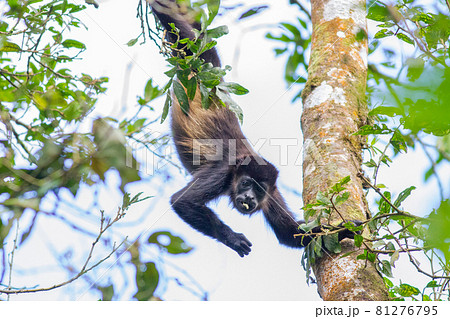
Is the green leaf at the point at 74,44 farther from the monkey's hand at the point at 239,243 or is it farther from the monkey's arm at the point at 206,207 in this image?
the monkey's hand at the point at 239,243

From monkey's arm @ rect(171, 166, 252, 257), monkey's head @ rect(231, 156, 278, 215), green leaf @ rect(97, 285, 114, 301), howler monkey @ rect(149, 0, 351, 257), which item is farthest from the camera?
monkey's head @ rect(231, 156, 278, 215)

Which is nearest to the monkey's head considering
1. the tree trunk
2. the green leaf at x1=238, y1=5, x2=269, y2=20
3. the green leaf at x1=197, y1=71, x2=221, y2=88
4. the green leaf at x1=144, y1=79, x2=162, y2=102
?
the green leaf at x1=144, y1=79, x2=162, y2=102

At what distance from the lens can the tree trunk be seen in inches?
80.0

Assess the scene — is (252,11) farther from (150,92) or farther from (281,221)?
(281,221)

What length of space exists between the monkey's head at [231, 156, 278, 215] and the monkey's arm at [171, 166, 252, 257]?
0.68 ft

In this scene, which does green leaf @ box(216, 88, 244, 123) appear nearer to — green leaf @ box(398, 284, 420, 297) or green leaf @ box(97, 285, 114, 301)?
green leaf @ box(398, 284, 420, 297)

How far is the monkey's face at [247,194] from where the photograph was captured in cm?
462

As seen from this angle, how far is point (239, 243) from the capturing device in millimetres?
3887

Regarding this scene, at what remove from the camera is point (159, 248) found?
3844 mm

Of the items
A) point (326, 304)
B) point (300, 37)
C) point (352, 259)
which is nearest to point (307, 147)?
point (352, 259)

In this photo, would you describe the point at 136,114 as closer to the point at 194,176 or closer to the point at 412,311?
the point at 194,176

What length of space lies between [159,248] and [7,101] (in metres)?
2.00

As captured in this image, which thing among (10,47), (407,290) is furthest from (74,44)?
(407,290)

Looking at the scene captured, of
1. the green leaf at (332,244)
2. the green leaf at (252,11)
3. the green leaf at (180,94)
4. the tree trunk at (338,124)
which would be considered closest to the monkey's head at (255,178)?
the green leaf at (252,11)
